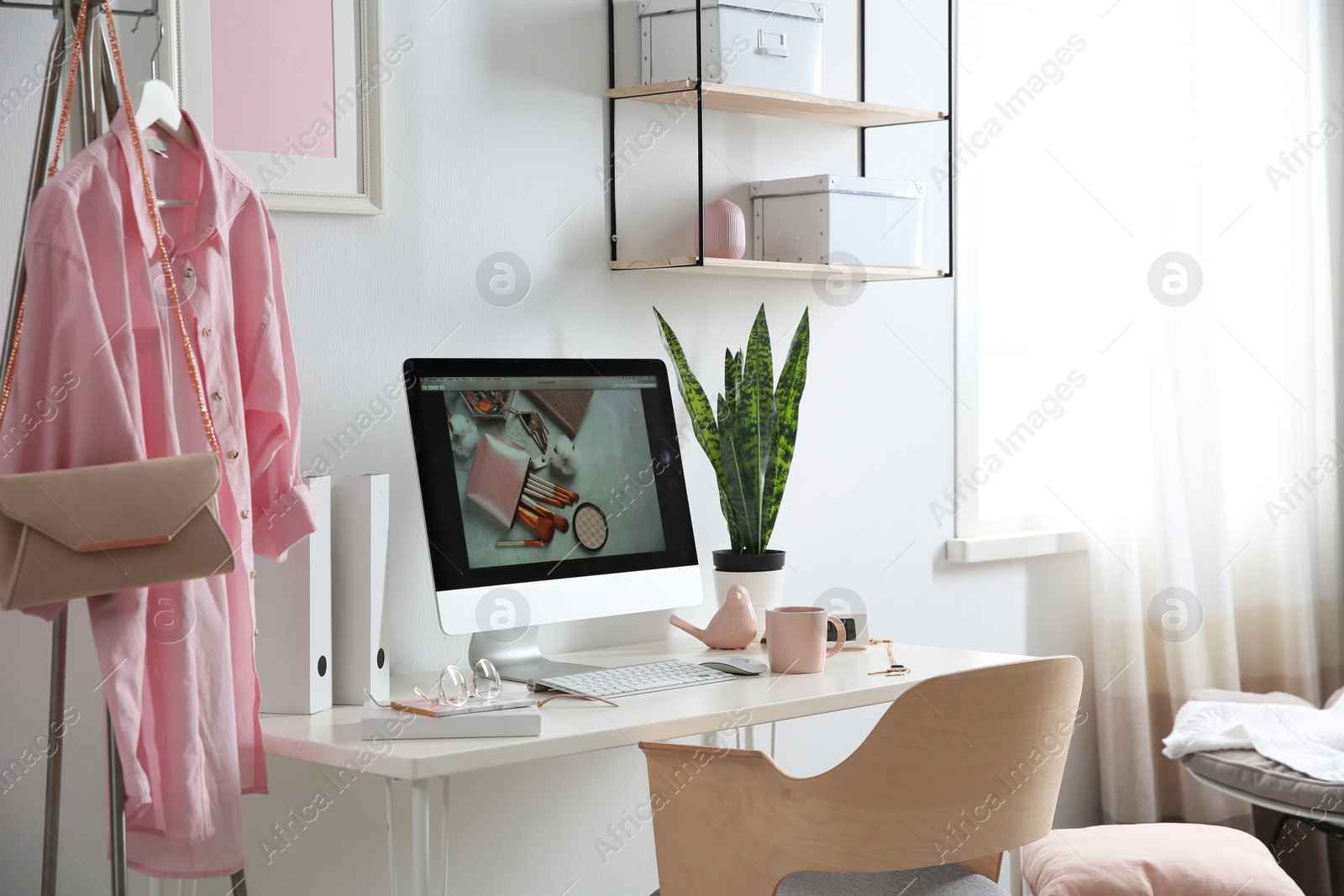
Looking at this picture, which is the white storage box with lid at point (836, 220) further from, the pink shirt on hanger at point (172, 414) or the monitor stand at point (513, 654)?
the pink shirt on hanger at point (172, 414)

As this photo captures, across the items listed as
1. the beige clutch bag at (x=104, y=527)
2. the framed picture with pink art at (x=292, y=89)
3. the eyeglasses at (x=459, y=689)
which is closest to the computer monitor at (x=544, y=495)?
the eyeglasses at (x=459, y=689)

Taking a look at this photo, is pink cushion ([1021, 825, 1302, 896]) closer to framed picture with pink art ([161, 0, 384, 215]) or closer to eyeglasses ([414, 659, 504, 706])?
eyeglasses ([414, 659, 504, 706])

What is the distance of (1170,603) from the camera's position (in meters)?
3.30

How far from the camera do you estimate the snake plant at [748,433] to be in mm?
2396

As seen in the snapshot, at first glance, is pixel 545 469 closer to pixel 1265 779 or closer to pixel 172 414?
pixel 172 414

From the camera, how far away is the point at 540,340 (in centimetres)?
239

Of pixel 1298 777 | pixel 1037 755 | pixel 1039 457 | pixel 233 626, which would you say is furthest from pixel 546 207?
pixel 1298 777

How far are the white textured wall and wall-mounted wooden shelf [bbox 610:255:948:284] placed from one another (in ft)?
0.26

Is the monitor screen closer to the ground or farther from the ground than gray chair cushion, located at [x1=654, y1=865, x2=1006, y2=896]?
farther from the ground

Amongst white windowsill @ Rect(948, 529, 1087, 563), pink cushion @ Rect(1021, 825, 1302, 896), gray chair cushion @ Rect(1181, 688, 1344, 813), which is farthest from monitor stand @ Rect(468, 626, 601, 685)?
gray chair cushion @ Rect(1181, 688, 1344, 813)

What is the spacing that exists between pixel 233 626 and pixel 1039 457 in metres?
2.20

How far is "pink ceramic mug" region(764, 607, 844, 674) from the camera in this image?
6.86 feet

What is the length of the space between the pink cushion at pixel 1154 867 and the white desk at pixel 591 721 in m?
0.40

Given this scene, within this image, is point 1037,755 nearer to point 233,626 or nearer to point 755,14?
point 233,626
